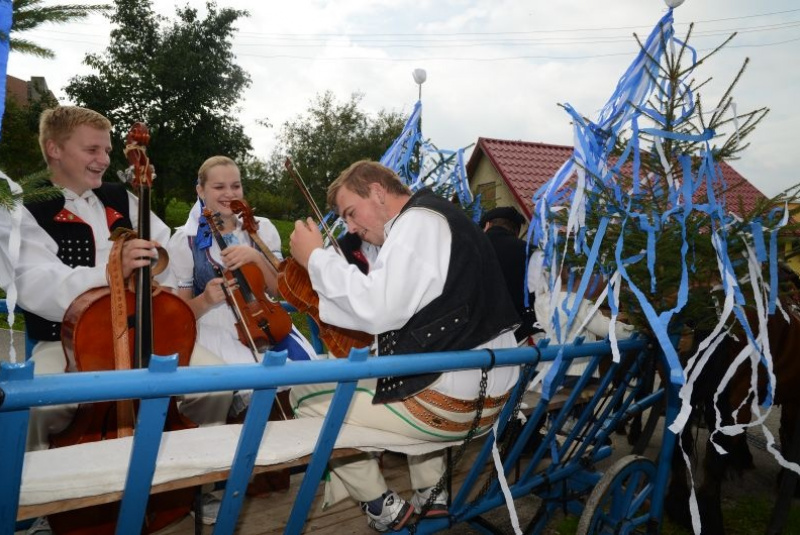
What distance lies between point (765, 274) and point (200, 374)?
2538 mm

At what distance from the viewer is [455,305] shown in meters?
2.13

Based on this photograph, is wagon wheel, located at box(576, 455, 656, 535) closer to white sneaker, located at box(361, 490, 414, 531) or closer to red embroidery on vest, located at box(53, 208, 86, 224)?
white sneaker, located at box(361, 490, 414, 531)

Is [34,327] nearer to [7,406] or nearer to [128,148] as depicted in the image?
[128,148]

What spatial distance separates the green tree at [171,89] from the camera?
20.9 m

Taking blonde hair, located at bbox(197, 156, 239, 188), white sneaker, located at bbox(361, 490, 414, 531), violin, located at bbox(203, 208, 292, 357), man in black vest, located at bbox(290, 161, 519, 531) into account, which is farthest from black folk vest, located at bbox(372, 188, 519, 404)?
blonde hair, located at bbox(197, 156, 239, 188)

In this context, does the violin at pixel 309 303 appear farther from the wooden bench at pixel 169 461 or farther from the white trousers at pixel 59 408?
the wooden bench at pixel 169 461

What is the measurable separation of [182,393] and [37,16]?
101 cm

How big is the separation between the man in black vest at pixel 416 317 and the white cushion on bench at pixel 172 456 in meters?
0.15

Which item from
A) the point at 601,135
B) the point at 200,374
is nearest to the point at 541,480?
the point at 601,135

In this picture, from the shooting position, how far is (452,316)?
211 centimetres

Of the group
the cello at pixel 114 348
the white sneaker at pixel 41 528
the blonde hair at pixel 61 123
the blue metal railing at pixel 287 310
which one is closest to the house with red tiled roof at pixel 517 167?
the blue metal railing at pixel 287 310

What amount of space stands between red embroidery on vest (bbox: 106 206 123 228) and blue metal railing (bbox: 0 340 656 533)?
5.88 feet

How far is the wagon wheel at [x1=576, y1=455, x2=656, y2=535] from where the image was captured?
2.58m

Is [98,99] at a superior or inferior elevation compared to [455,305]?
superior
